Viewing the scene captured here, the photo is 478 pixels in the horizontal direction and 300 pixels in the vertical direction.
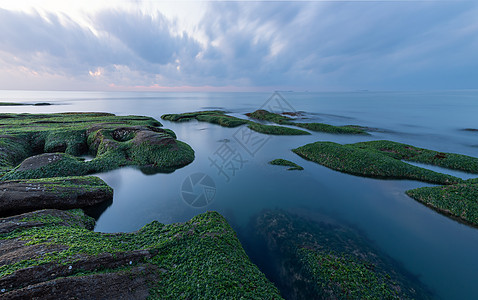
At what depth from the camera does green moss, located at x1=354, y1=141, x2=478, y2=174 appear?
27.4 metres

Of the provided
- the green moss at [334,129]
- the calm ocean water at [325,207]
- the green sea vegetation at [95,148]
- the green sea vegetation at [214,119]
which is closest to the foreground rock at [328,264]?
the calm ocean water at [325,207]

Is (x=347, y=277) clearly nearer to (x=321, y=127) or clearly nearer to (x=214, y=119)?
(x=321, y=127)

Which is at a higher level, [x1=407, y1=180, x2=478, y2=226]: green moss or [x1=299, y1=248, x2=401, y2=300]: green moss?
[x1=407, y1=180, x2=478, y2=226]: green moss

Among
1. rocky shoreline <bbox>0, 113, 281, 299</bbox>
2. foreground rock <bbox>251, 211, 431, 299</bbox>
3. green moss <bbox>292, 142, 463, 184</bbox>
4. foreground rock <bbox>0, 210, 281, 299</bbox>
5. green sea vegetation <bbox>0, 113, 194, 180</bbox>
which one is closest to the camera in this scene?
foreground rock <bbox>0, 210, 281, 299</bbox>

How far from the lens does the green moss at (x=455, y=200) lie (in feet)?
54.4

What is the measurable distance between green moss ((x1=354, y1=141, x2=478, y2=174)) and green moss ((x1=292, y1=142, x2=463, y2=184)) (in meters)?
6.15

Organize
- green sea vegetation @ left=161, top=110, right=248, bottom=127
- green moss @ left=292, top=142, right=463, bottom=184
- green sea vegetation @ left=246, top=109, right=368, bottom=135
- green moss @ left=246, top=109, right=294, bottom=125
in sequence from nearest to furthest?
green moss @ left=292, top=142, right=463, bottom=184 < green sea vegetation @ left=246, top=109, right=368, bottom=135 < green sea vegetation @ left=161, top=110, right=248, bottom=127 < green moss @ left=246, top=109, right=294, bottom=125

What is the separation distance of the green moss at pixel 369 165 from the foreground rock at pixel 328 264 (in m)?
14.9

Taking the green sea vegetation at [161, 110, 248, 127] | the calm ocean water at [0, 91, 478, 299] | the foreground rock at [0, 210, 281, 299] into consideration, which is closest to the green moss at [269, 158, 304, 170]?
the calm ocean water at [0, 91, 478, 299]

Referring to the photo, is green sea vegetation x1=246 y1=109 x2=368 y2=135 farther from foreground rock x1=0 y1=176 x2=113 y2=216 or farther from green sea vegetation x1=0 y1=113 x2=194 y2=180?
foreground rock x1=0 y1=176 x2=113 y2=216

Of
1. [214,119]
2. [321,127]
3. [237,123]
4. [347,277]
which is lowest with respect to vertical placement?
[347,277]

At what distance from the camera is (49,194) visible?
50.1 feet

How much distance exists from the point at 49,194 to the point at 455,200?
128 ft

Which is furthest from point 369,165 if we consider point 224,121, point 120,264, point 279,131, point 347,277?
point 224,121
